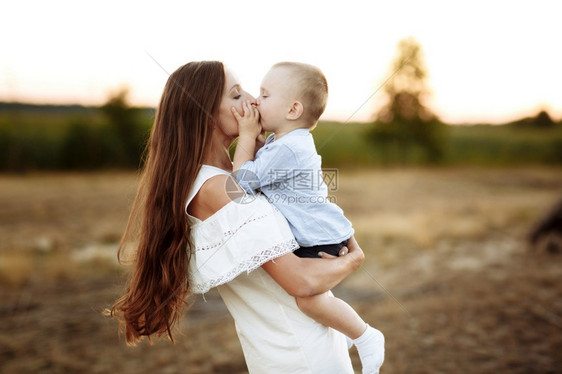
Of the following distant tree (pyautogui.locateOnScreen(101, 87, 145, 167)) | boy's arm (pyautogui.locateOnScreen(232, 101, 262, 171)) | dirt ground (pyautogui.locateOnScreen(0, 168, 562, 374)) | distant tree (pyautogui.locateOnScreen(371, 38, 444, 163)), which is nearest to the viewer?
boy's arm (pyautogui.locateOnScreen(232, 101, 262, 171))

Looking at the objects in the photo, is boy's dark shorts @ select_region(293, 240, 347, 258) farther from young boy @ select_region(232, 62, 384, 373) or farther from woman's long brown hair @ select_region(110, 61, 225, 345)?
woman's long brown hair @ select_region(110, 61, 225, 345)

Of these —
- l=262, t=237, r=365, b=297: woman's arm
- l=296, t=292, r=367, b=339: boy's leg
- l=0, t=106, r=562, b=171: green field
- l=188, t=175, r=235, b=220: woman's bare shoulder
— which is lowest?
l=0, t=106, r=562, b=171: green field

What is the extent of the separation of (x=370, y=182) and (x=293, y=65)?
1821 centimetres

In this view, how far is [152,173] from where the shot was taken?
1525mm

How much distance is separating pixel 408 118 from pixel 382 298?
69.9ft

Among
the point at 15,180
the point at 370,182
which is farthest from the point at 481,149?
the point at 15,180

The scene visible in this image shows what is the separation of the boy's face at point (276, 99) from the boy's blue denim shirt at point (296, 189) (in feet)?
0.35

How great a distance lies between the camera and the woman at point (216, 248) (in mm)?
1429

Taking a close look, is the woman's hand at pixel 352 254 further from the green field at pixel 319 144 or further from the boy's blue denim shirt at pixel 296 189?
the green field at pixel 319 144

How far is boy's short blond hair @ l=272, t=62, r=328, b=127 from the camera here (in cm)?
177

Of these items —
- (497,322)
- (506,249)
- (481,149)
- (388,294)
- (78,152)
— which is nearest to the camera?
(497,322)

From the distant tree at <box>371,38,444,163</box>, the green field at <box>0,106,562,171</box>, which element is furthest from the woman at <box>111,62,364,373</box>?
the distant tree at <box>371,38,444,163</box>

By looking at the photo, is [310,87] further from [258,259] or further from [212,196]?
[258,259]

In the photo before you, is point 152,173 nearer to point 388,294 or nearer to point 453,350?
point 453,350
